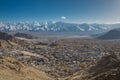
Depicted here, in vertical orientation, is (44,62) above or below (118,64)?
below

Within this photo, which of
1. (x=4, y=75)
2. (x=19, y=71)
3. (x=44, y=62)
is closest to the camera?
(x=4, y=75)

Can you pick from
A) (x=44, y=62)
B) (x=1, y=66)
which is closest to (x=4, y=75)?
(x=1, y=66)

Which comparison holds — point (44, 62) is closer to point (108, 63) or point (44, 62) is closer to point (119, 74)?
point (108, 63)

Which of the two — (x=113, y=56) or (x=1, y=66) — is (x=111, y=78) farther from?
(x=1, y=66)

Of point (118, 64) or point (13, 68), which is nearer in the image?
point (118, 64)

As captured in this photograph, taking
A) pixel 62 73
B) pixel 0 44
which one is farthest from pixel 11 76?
pixel 0 44

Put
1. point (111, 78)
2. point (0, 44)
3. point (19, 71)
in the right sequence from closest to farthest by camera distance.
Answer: point (111, 78) < point (19, 71) < point (0, 44)

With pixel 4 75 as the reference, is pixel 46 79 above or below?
below

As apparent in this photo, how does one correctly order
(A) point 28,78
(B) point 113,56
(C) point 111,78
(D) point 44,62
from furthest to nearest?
(D) point 44,62 < (B) point 113,56 < (A) point 28,78 < (C) point 111,78

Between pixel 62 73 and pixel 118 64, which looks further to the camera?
pixel 62 73
